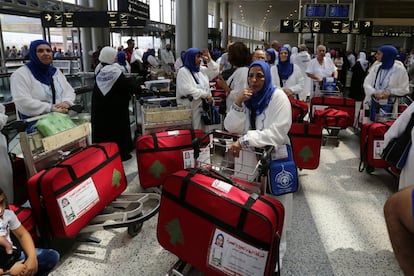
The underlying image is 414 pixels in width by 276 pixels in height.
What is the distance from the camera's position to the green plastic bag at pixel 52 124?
2.47 meters

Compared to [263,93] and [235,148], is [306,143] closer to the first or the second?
[263,93]

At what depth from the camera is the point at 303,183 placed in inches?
162

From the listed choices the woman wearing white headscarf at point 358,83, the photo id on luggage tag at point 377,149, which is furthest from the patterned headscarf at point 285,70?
the woman wearing white headscarf at point 358,83

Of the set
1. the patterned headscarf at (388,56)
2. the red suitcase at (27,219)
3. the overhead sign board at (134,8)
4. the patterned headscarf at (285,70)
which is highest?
the overhead sign board at (134,8)

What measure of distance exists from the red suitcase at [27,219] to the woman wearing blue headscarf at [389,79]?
4207 millimetres

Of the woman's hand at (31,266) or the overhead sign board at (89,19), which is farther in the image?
the overhead sign board at (89,19)

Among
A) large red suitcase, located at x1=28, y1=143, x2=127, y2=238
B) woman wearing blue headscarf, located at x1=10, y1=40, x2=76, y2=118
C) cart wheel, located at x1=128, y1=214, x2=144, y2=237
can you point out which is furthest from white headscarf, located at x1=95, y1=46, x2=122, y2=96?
cart wheel, located at x1=128, y1=214, x2=144, y2=237

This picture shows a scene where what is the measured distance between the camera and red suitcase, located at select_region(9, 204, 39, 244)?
2188mm

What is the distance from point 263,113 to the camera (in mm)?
2377

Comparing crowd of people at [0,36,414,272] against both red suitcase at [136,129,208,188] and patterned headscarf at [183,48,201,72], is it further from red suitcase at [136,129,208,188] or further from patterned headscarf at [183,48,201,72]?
red suitcase at [136,129,208,188]

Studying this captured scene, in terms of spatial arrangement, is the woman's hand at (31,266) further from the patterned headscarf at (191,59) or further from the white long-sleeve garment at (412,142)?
the patterned headscarf at (191,59)

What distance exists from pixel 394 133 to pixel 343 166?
234 cm

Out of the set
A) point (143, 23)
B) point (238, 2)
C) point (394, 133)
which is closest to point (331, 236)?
point (394, 133)

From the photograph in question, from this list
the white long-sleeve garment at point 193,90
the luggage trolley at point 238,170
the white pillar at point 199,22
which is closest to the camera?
the luggage trolley at point 238,170
